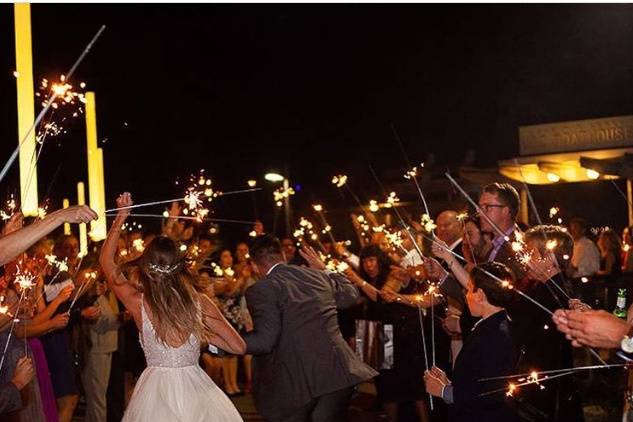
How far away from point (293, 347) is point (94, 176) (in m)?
5.89

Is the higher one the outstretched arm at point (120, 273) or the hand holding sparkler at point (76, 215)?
the hand holding sparkler at point (76, 215)

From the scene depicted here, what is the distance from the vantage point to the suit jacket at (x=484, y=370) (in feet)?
18.7

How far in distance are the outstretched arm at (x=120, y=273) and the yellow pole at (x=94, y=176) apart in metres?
5.08

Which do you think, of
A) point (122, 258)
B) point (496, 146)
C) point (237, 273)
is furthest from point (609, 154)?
point (122, 258)

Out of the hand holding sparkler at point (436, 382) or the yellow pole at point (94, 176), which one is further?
the yellow pole at point (94, 176)

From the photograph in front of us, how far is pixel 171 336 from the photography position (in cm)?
641

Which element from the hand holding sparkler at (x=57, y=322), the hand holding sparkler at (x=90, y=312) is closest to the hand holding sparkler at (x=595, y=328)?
the hand holding sparkler at (x=57, y=322)

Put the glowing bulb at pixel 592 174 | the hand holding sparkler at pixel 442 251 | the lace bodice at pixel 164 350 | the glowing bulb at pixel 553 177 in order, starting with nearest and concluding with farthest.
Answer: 1. the lace bodice at pixel 164 350
2. the hand holding sparkler at pixel 442 251
3. the glowing bulb at pixel 592 174
4. the glowing bulb at pixel 553 177

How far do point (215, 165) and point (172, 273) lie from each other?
2475cm

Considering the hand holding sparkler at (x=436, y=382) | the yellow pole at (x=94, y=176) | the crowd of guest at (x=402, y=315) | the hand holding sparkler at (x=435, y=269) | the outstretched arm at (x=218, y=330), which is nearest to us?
the crowd of guest at (x=402, y=315)

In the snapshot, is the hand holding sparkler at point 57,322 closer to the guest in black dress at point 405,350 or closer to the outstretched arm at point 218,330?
the outstretched arm at point 218,330

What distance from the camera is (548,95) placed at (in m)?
24.1

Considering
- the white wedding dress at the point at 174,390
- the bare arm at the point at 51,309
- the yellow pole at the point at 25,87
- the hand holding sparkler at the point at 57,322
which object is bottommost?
the white wedding dress at the point at 174,390

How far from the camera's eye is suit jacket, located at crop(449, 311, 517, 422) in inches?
225
